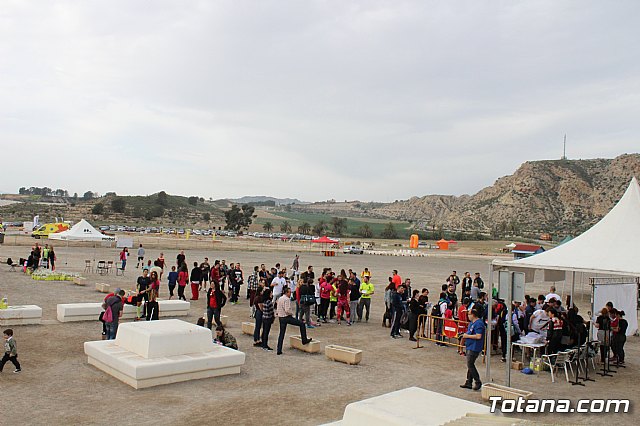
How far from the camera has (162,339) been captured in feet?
34.0

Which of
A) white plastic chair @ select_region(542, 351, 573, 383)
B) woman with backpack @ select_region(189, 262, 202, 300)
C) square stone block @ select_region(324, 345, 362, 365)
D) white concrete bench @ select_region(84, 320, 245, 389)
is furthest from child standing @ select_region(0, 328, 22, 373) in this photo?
white plastic chair @ select_region(542, 351, 573, 383)

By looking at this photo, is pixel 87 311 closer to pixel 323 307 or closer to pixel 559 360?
pixel 323 307

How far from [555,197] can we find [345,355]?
4836 inches

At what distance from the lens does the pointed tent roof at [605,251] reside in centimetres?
1067

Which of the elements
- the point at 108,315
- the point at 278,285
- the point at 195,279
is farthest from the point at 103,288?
the point at 108,315

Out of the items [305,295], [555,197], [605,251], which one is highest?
[555,197]

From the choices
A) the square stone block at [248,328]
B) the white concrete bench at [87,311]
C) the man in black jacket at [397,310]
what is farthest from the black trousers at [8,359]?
the man in black jacket at [397,310]

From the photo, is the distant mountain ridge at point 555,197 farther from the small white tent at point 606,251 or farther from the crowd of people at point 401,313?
the small white tent at point 606,251

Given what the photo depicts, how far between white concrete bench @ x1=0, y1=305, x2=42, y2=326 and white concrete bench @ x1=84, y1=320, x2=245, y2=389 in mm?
4636

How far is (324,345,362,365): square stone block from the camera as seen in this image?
39.2 ft

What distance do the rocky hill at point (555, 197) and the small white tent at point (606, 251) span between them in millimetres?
102003

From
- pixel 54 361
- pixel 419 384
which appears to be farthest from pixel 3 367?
pixel 419 384

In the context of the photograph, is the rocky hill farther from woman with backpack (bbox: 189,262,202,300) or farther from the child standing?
the child standing

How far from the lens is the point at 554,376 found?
11617 millimetres
